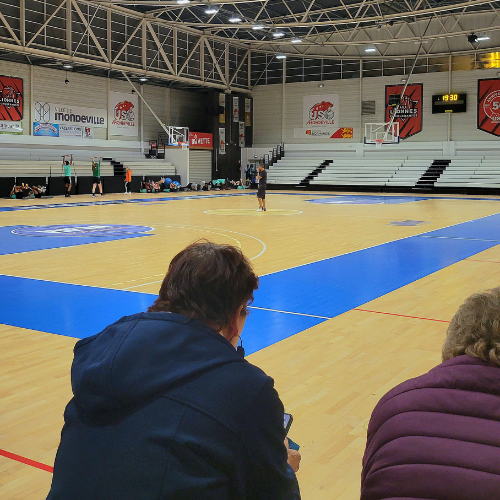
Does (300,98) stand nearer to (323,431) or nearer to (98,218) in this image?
(98,218)

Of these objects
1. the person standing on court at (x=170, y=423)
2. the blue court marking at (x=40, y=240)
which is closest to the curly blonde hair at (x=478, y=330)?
the person standing on court at (x=170, y=423)

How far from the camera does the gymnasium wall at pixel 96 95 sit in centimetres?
2967

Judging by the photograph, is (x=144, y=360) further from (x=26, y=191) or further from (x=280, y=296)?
(x=26, y=191)

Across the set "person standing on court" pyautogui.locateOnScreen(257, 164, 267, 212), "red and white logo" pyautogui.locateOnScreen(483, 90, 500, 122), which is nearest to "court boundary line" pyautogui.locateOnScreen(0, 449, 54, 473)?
"person standing on court" pyautogui.locateOnScreen(257, 164, 267, 212)

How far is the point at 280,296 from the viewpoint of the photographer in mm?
7875

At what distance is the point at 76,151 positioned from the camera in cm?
3209

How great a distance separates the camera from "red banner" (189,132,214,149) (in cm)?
3759

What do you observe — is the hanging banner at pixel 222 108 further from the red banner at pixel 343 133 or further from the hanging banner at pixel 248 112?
the red banner at pixel 343 133

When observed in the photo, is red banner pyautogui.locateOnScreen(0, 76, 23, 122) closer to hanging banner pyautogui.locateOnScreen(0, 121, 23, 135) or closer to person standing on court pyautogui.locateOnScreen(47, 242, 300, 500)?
hanging banner pyautogui.locateOnScreen(0, 121, 23, 135)

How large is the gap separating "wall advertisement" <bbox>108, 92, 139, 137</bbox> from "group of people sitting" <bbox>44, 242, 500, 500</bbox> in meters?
33.8

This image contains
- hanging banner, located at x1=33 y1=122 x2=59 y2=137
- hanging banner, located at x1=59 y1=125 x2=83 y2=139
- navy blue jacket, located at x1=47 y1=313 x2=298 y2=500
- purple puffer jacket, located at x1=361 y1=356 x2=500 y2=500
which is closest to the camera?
navy blue jacket, located at x1=47 y1=313 x2=298 y2=500

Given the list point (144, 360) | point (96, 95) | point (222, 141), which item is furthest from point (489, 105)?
point (144, 360)

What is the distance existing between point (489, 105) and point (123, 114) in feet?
64.9

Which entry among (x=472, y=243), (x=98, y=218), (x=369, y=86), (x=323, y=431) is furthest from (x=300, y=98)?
(x=323, y=431)
